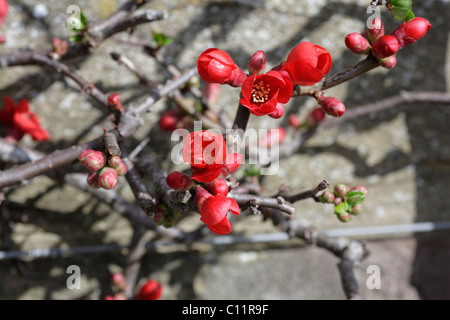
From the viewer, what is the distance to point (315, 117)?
130cm

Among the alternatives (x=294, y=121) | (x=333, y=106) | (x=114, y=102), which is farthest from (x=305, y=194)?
(x=294, y=121)

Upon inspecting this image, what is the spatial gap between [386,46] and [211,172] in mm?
341

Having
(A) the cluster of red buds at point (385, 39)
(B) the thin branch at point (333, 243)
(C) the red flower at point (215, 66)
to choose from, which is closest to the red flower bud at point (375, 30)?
(A) the cluster of red buds at point (385, 39)

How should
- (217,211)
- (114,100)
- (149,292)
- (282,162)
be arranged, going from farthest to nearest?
(282,162) → (149,292) → (114,100) → (217,211)

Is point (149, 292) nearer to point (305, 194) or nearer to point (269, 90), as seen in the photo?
point (305, 194)

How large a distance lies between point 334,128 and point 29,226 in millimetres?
1060

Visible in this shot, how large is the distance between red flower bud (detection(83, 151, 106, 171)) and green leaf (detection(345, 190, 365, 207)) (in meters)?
0.46

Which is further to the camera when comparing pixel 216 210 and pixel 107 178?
pixel 107 178

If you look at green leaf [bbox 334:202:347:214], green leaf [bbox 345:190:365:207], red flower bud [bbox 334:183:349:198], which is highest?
red flower bud [bbox 334:183:349:198]

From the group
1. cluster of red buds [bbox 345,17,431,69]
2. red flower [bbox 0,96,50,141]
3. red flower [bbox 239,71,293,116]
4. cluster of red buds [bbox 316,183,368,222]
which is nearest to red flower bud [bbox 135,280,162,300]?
red flower [bbox 0,96,50,141]

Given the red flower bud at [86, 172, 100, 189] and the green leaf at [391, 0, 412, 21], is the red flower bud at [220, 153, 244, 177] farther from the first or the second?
the green leaf at [391, 0, 412, 21]

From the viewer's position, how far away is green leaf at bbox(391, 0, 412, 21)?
665 mm

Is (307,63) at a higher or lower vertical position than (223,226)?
higher
